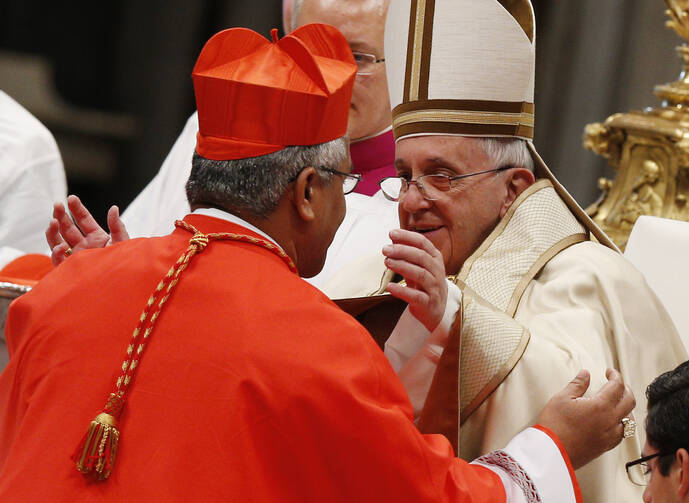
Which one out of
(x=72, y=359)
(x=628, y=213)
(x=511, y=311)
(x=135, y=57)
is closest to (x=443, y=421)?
(x=511, y=311)

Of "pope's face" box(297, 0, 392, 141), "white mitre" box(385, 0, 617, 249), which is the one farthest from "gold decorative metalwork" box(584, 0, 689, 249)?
"white mitre" box(385, 0, 617, 249)

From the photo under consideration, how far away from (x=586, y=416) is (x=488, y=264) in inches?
22.3

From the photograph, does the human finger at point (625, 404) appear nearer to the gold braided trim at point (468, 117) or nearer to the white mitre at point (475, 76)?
the white mitre at point (475, 76)

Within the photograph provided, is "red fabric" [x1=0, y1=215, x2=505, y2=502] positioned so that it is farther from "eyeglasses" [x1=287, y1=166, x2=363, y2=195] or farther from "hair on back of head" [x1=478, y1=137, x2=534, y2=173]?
"hair on back of head" [x1=478, y1=137, x2=534, y2=173]

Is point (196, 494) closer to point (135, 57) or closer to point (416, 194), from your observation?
point (416, 194)

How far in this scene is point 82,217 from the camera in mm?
2744

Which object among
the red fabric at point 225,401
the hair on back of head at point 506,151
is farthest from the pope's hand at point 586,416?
the hair on back of head at point 506,151

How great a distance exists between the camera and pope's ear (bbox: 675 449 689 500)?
2047 mm

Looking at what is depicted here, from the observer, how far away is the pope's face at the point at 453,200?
2.81 metres

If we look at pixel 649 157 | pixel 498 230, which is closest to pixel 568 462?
pixel 498 230

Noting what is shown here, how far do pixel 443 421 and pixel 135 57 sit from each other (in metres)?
4.34

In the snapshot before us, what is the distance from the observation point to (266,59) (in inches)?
88.4

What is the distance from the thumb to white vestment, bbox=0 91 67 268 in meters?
2.70

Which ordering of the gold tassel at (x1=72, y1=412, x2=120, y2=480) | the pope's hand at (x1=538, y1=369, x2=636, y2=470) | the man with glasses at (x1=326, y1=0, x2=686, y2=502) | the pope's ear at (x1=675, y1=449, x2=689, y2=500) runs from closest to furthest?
1. the gold tassel at (x1=72, y1=412, x2=120, y2=480)
2. the pope's ear at (x1=675, y1=449, x2=689, y2=500)
3. the pope's hand at (x1=538, y1=369, x2=636, y2=470)
4. the man with glasses at (x1=326, y1=0, x2=686, y2=502)
